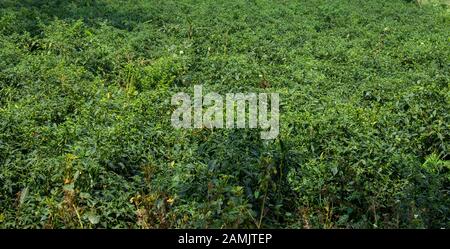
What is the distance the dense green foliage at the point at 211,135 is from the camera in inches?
167

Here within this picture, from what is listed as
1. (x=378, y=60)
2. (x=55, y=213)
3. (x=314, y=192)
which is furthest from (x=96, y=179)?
(x=378, y=60)

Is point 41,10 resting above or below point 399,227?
above

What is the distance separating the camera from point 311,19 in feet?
38.7

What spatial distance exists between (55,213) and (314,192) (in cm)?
213

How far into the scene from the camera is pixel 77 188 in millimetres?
4359

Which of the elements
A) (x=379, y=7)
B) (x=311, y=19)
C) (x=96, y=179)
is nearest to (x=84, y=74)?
(x=96, y=179)

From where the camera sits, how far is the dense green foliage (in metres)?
4.24

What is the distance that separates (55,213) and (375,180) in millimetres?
2690

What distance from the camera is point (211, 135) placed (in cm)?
519

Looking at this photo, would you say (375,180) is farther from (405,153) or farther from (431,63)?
(431,63)

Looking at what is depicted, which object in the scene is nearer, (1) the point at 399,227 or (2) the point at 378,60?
(1) the point at 399,227
